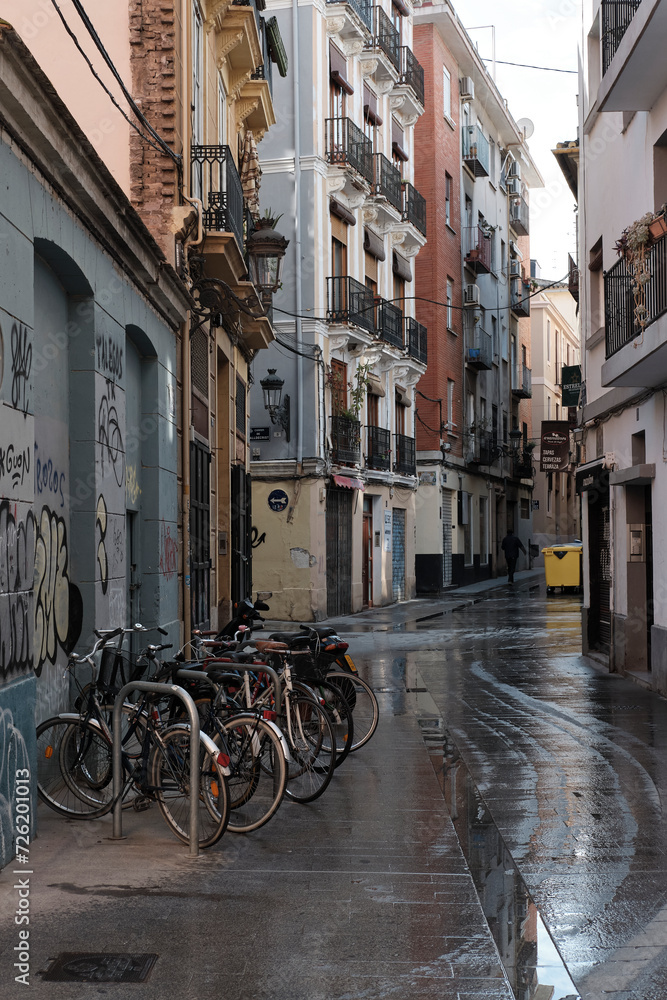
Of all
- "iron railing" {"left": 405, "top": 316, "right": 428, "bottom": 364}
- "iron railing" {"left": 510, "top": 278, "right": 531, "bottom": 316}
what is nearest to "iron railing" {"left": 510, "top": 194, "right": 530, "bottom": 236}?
"iron railing" {"left": 510, "top": 278, "right": 531, "bottom": 316}

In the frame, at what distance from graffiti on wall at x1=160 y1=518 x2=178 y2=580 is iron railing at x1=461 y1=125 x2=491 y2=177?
30.1m

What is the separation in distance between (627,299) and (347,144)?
14341 mm

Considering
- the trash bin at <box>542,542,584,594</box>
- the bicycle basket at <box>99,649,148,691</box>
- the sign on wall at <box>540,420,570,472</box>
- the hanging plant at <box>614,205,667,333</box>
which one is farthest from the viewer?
the sign on wall at <box>540,420,570,472</box>

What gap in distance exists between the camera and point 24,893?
4.88m

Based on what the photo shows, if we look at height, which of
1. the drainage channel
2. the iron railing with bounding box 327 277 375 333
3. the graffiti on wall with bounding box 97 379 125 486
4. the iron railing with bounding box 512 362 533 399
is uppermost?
the iron railing with bounding box 512 362 533 399

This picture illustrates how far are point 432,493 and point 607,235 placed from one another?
19.8 meters

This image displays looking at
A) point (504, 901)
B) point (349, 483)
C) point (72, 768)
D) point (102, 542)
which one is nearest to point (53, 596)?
point (102, 542)

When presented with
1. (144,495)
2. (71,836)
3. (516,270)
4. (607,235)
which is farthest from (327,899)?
(516,270)

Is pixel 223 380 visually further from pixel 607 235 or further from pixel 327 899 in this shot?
pixel 327 899

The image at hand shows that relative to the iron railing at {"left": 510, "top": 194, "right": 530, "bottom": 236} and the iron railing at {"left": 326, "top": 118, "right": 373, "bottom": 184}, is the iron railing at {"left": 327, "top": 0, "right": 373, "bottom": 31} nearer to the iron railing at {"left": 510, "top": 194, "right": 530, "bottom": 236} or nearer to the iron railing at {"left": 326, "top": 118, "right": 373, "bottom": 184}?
the iron railing at {"left": 326, "top": 118, "right": 373, "bottom": 184}

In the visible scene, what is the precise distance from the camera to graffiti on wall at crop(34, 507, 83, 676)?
707 centimetres

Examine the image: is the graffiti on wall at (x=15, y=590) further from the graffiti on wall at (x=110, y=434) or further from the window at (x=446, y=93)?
the window at (x=446, y=93)

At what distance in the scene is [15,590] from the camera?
230 inches

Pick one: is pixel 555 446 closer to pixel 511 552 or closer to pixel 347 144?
pixel 511 552
